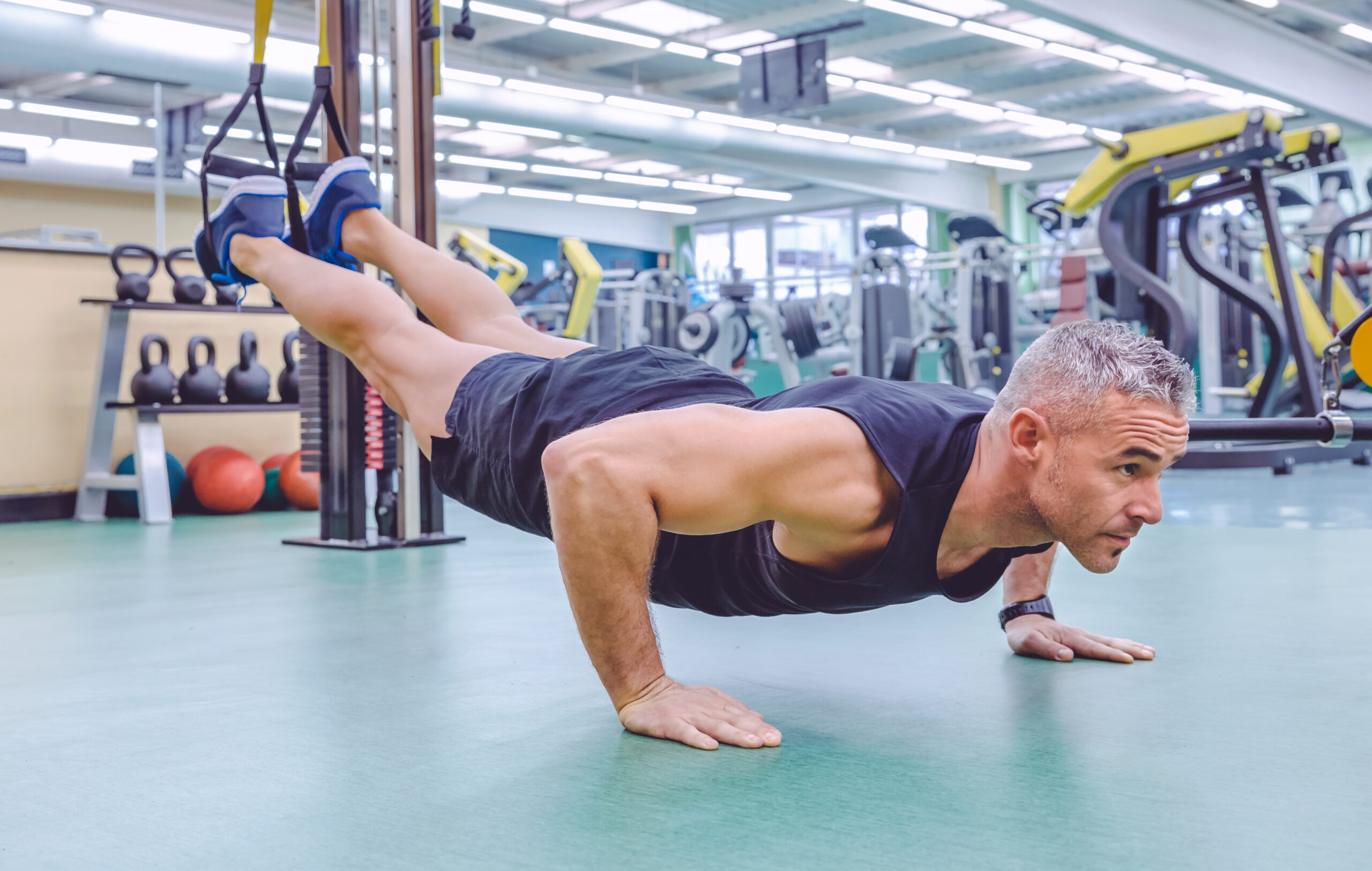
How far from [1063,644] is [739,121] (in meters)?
10.4

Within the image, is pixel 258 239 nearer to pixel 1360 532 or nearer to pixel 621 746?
pixel 621 746

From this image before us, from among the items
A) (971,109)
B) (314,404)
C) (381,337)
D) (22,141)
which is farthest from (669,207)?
(381,337)

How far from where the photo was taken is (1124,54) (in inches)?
449

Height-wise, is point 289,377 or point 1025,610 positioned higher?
point 289,377

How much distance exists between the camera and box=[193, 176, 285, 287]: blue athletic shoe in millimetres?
2732

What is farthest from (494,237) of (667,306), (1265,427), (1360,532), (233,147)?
(1265,427)

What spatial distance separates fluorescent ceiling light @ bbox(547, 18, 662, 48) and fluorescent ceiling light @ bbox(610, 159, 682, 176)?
18.0 feet

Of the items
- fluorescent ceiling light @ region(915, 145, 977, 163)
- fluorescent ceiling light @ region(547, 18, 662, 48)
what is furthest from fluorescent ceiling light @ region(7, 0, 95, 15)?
fluorescent ceiling light @ region(915, 145, 977, 163)

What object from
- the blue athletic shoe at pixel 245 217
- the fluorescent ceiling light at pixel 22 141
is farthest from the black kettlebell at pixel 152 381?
the fluorescent ceiling light at pixel 22 141

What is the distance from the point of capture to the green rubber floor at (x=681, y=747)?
1263 millimetres

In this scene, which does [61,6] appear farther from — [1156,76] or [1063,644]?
[1156,76]

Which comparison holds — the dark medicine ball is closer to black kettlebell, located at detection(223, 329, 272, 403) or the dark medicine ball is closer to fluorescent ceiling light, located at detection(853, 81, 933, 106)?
black kettlebell, located at detection(223, 329, 272, 403)

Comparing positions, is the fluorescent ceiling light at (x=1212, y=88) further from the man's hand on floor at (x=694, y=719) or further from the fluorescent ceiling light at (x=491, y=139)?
the man's hand on floor at (x=694, y=719)

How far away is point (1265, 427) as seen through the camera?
2.38m
